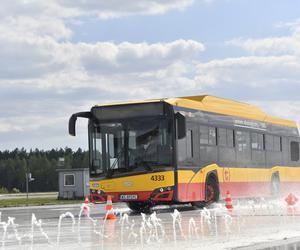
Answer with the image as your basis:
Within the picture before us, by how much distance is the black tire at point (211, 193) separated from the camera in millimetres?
25141

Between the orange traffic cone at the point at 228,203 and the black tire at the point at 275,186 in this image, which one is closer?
the orange traffic cone at the point at 228,203

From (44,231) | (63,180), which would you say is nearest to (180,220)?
(44,231)

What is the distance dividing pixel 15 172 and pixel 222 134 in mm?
160997

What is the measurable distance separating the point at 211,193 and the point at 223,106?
3.64m

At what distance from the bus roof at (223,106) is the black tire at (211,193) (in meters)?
2.40

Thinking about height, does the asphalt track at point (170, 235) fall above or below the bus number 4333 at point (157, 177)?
below

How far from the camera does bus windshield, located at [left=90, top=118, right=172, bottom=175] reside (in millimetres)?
22922

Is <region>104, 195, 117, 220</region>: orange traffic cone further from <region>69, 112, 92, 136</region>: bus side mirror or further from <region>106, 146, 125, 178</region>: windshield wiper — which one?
<region>69, 112, 92, 136</region>: bus side mirror

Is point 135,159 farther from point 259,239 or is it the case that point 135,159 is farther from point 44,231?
point 259,239

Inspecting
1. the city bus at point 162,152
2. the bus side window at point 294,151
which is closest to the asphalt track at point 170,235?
the city bus at point 162,152

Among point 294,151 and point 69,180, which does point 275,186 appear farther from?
point 69,180

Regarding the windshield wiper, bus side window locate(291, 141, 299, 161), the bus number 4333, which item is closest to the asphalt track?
the bus number 4333

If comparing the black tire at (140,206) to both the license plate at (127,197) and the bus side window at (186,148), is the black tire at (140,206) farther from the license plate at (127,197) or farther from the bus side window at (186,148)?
the bus side window at (186,148)

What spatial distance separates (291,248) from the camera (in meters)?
11.6
